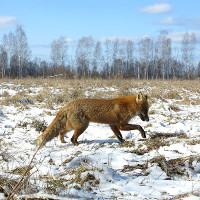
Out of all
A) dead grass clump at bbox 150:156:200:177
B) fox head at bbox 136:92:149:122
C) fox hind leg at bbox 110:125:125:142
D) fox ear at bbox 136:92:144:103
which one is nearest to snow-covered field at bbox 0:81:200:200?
dead grass clump at bbox 150:156:200:177

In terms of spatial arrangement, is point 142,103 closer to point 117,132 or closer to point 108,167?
point 117,132

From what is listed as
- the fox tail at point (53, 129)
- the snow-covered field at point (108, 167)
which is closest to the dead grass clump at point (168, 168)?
the snow-covered field at point (108, 167)

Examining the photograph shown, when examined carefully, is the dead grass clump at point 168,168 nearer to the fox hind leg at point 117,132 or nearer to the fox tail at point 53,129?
the fox hind leg at point 117,132

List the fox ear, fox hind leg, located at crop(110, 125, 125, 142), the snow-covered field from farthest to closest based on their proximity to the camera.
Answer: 1. the fox ear
2. fox hind leg, located at crop(110, 125, 125, 142)
3. the snow-covered field

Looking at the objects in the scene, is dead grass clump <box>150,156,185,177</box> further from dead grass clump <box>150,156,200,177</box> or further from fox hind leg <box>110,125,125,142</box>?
fox hind leg <box>110,125,125,142</box>

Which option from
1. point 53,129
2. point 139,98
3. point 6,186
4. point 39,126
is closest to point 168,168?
point 6,186

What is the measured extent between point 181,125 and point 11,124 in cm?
541

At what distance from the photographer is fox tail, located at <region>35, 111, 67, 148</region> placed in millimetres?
6526

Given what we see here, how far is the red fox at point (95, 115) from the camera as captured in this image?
6812 mm

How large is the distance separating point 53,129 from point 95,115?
1.16 meters

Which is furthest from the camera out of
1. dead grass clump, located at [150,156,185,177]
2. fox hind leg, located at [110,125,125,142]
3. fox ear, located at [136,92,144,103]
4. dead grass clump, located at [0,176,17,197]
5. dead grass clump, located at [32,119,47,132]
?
dead grass clump, located at [32,119,47,132]

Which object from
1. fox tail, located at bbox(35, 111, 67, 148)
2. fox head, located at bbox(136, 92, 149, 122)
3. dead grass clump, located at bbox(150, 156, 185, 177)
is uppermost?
fox head, located at bbox(136, 92, 149, 122)

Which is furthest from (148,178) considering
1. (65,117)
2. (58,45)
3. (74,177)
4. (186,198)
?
(58,45)

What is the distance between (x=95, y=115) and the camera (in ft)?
23.3
